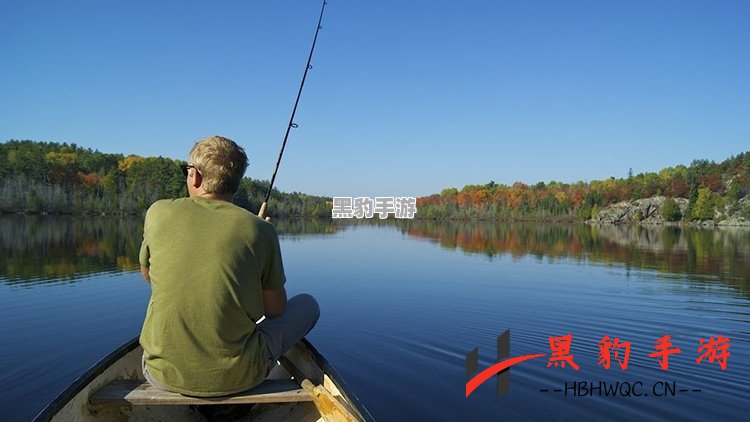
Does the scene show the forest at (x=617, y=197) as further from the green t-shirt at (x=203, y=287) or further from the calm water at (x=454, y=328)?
the green t-shirt at (x=203, y=287)

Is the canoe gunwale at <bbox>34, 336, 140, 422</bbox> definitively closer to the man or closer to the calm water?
the man

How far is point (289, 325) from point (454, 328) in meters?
6.32

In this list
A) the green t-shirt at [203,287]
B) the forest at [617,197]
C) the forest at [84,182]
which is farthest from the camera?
the forest at [617,197]

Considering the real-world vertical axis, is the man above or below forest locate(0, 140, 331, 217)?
below

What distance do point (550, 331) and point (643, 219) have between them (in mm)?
139624

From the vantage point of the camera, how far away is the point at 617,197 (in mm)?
140500

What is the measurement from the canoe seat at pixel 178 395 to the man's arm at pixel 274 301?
1.74ft

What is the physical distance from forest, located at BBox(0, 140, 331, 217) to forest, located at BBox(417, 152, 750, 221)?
5703 centimetres

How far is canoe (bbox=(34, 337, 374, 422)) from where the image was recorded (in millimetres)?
3199

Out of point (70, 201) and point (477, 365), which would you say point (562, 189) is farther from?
point (477, 365)

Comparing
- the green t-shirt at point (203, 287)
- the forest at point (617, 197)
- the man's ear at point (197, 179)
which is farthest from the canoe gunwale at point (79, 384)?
the forest at point (617, 197)

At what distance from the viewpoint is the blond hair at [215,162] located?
10.0 ft

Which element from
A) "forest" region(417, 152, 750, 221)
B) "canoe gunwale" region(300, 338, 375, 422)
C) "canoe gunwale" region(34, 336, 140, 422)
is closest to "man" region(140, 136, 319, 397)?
"canoe gunwale" region(34, 336, 140, 422)

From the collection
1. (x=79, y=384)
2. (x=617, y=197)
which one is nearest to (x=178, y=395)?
(x=79, y=384)
